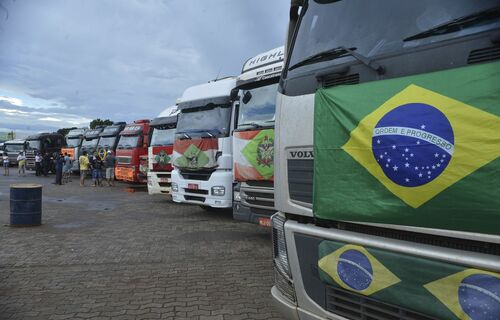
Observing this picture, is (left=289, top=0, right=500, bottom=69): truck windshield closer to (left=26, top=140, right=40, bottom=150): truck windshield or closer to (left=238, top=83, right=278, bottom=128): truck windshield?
(left=238, top=83, right=278, bottom=128): truck windshield

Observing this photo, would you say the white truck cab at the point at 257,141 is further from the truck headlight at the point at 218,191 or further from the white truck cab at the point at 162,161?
the white truck cab at the point at 162,161

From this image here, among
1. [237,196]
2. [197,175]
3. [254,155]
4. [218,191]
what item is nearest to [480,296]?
[254,155]

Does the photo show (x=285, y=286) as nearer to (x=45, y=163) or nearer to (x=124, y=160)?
(x=124, y=160)

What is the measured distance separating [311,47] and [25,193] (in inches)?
318

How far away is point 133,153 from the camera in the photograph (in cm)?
1722

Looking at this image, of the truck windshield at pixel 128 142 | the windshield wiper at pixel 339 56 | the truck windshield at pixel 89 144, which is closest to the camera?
the windshield wiper at pixel 339 56

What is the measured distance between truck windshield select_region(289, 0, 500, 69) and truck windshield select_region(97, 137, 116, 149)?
20.0 meters

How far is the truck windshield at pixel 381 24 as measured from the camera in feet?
7.58

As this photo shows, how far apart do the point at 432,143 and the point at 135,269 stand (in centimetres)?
502

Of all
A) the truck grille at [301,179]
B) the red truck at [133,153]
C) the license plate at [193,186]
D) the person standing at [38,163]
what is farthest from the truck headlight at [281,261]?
the person standing at [38,163]

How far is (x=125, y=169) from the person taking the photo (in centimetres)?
1773

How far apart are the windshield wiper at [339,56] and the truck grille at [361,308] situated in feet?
4.64

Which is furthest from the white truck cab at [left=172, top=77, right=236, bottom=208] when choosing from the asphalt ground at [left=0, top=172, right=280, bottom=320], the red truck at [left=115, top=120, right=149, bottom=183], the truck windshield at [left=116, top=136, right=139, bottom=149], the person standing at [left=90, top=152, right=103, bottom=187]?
the person standing at [left=90, top=152, right=103, bottom=187]

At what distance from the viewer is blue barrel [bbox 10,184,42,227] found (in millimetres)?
9045
